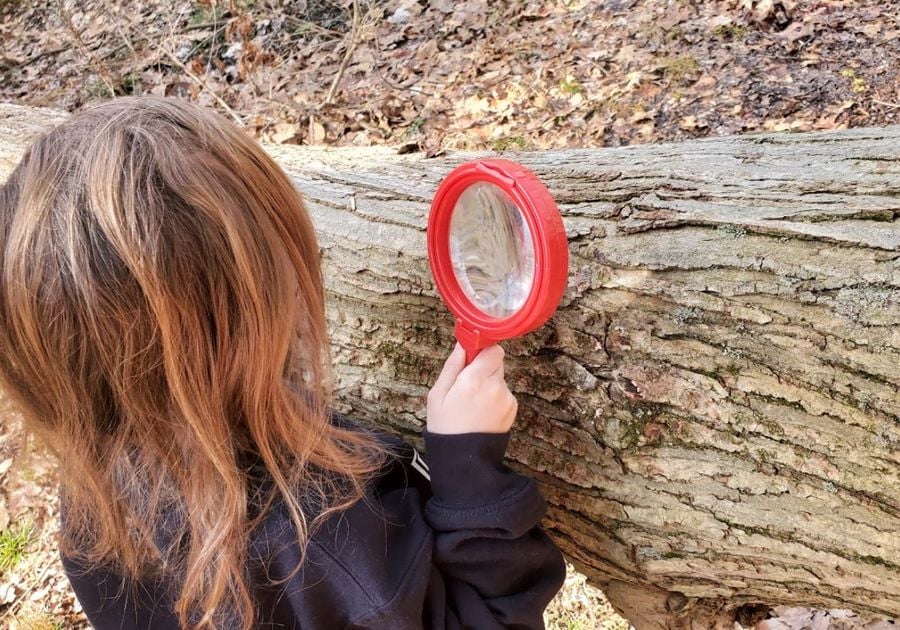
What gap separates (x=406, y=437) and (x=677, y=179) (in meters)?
0.92

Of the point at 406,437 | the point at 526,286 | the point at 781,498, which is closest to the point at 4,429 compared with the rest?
the point at 406,437

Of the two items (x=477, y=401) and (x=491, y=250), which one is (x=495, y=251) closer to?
(x=491, y=250)

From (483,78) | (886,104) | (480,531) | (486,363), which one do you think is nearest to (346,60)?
(483,78)

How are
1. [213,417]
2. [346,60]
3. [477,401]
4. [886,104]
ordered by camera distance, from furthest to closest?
[346,60]
[886,104]
[477,401]
[213,417]

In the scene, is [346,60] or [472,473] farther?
[346,60]

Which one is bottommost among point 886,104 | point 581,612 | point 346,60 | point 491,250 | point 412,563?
point 581,612

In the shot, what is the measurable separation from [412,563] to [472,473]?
0.20m

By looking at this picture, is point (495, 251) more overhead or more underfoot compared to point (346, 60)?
more underfoot

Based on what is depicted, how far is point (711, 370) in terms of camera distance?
54.5 inches

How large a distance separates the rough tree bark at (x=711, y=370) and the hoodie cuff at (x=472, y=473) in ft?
0.77

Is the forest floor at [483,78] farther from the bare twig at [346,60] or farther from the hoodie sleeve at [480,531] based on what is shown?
the hoodie sleeve at [480,531]

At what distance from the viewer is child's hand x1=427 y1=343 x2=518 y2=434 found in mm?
1412

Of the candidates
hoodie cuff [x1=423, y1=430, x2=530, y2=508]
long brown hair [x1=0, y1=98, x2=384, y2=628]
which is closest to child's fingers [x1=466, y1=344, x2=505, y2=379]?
hoodie cuff [x1=423, y1=430, x2=530, y2=508]

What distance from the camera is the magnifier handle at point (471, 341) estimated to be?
1447 mm
